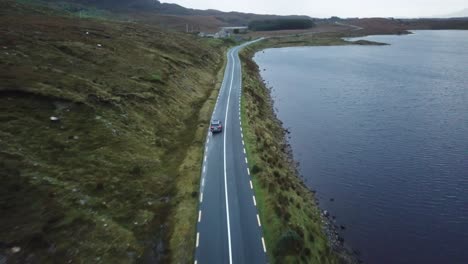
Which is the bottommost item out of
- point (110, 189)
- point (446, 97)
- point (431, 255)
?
point (431, 255)

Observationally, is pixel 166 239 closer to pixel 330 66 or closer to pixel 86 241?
pixel 86 241

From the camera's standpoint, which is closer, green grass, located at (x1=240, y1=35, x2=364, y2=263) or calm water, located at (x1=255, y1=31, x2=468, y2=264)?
green grass, located at (x1=240, y1=35, x2=364, y2=263)

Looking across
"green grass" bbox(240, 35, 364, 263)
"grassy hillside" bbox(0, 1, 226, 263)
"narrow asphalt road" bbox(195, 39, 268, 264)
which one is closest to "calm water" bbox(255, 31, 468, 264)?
"green grass" bbox(240, 35, 364, 263)

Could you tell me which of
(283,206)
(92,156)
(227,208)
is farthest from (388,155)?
(92,156)

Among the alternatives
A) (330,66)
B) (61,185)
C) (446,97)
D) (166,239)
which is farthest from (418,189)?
(330,66)

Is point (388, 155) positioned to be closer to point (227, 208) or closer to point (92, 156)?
point (227, 208)

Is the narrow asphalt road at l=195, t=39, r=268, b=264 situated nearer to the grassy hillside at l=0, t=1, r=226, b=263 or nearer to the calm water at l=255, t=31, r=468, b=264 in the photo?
the grassy hillside at l=0, t=1, r=226, b=263

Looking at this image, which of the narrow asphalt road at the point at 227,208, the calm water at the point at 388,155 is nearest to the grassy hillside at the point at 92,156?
the narrow asphalt road at the point at 227,208
